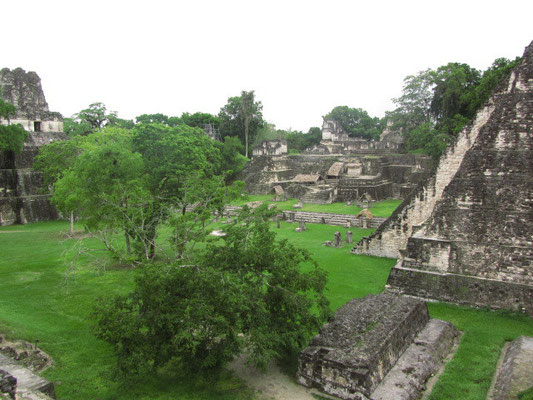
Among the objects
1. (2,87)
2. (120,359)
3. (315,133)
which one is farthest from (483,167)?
(315,133)

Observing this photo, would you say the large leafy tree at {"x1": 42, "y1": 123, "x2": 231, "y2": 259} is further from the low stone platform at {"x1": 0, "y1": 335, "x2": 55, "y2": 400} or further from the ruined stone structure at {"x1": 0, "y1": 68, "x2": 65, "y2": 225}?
the ruined stone structure at {"x1": 0, "y1": 68, "x2": 65, "y2": 225}

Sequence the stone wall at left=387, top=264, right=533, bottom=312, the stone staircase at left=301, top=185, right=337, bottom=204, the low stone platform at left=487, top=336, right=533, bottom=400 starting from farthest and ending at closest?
the stone staircase at left=301, top=185, right=337, bottom=204
the stone wall at left=387, top=264, right=533, bottom=312
the low stone platform at left=487, top=336, right=533, bottom=400

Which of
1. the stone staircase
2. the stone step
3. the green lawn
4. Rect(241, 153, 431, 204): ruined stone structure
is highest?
Rect(241, 153, 431, 204): ruined stone structure

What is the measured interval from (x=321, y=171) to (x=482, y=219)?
29359 mm

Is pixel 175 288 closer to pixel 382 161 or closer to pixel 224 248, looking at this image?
pixel 224 248

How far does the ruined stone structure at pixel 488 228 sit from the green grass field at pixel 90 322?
643 mm

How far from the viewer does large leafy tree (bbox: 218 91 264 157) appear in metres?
49.5

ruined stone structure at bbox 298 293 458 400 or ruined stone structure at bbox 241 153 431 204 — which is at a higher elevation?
ruined stone structure at bbox 241 153 431 204

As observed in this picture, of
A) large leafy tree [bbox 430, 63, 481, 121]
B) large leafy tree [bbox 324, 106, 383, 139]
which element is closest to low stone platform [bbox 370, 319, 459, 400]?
large leafy tree [bbox 430, 63, 481, 121]

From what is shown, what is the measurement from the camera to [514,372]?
7395mm

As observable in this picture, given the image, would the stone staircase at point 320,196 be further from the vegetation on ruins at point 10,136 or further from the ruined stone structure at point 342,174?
the vegetation on ruins at point 10,136

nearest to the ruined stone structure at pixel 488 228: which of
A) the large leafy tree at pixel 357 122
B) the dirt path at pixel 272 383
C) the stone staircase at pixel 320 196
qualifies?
the dirt path at pixel 272 383

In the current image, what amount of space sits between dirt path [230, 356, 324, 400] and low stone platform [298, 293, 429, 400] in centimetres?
24

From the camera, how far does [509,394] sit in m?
6.81
